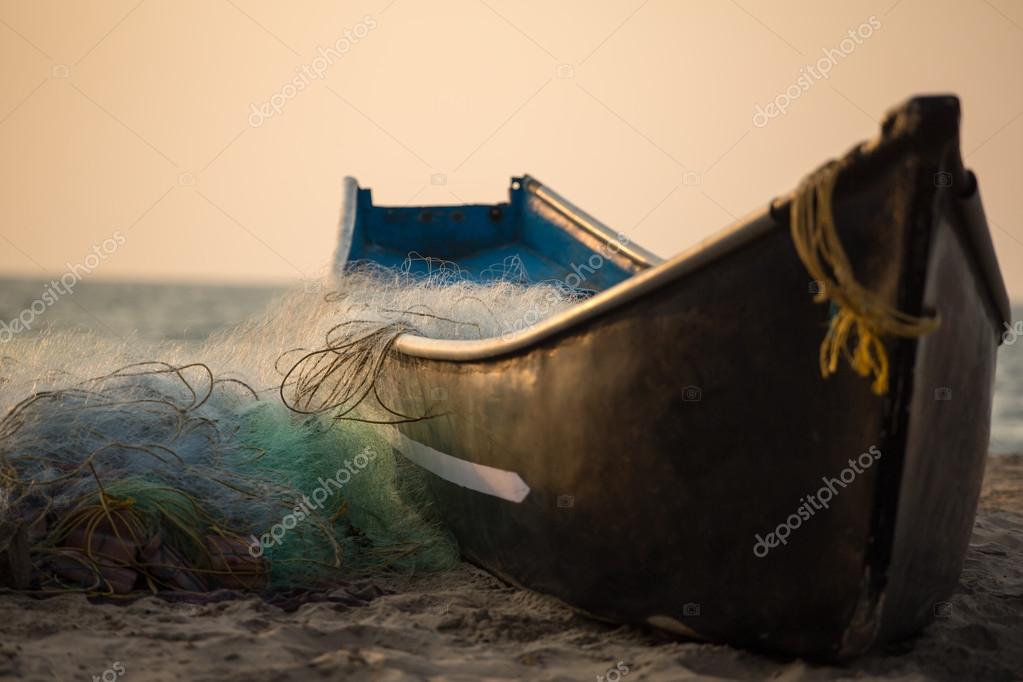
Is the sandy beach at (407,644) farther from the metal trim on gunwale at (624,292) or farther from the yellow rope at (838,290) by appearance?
the yellow rope at (838,290)

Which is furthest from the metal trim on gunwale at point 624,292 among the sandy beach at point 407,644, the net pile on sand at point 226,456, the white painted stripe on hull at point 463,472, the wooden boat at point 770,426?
the sandy beach at point 407,644

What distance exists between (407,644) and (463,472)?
1120 mm

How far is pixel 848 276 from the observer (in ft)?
9.20

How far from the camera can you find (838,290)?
2844 millimetres

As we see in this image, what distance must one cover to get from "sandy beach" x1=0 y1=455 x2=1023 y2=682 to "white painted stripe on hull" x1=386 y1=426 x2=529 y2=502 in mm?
457

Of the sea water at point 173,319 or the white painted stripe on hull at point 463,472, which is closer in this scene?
the white painted stripe on hull at point 463,472

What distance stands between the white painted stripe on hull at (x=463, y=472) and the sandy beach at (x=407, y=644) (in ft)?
1.50

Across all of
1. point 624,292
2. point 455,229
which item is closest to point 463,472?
point 624,292

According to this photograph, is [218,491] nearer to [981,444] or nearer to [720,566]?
[720,566]

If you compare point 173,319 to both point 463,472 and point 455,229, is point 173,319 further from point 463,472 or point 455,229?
point 463,472

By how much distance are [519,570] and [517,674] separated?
0.98 meters

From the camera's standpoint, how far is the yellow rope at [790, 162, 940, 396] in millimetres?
2830

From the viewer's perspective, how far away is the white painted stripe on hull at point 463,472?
13.6ft

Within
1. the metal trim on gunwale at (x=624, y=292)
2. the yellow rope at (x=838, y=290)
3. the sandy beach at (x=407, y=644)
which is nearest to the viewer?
the yellow rope at (x=838, y=290)
